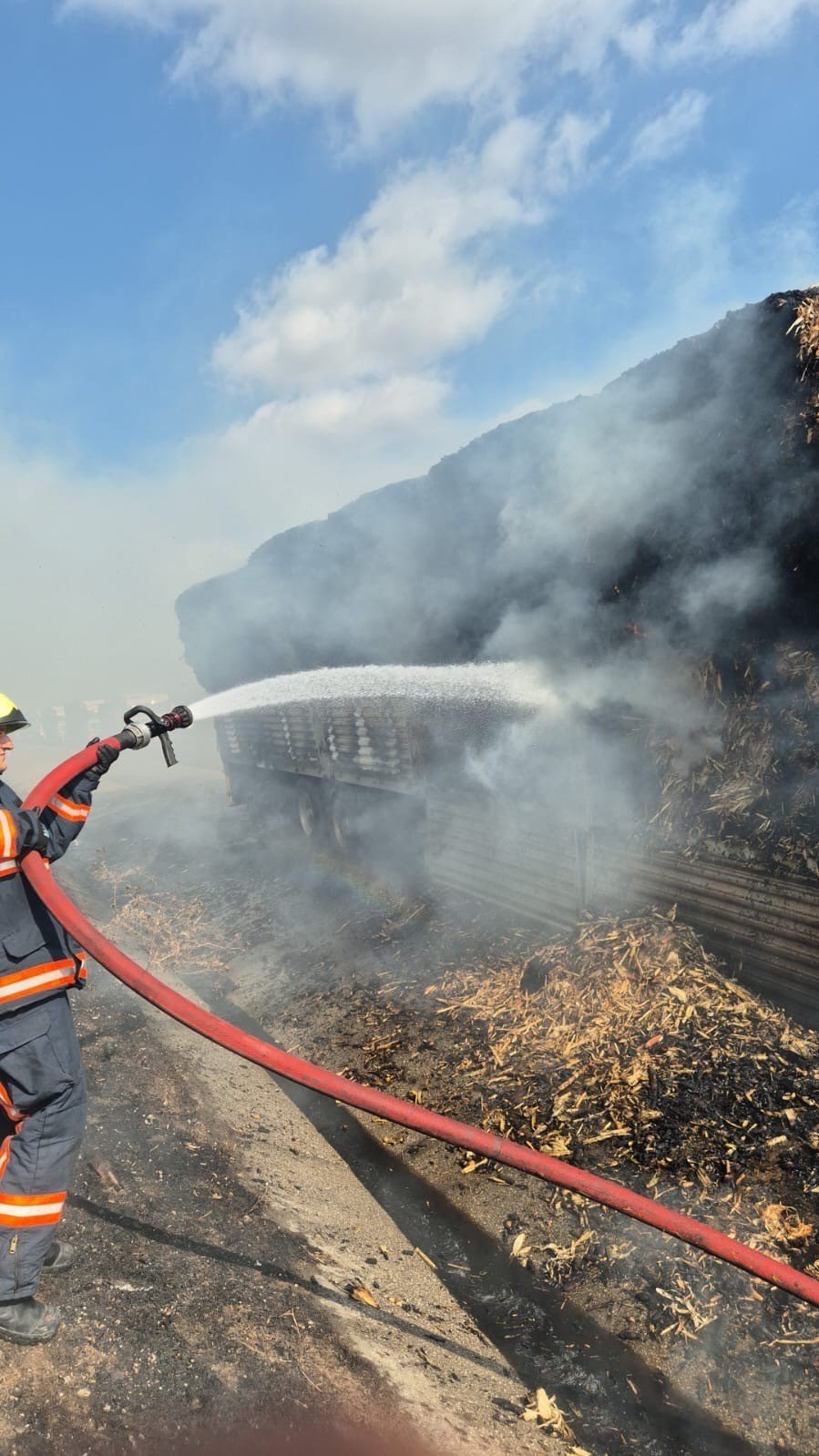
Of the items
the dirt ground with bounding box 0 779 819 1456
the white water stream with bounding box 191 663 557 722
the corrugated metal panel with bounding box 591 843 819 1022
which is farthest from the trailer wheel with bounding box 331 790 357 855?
the corrugated metal panel with bounding box 591 843 819 1022

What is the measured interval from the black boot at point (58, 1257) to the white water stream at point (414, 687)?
3048 mm

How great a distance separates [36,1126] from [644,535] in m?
4.89

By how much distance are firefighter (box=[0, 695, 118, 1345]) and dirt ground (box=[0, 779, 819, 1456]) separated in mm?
207

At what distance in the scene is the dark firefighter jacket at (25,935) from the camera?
2740 mm

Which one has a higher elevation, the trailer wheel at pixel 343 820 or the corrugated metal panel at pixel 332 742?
the corrugated metal panel at pixel 332 742

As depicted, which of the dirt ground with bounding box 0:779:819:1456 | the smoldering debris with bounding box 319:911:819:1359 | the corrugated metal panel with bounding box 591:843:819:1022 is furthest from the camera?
the corrugated metal panel with bounding box 591:843:819:1022

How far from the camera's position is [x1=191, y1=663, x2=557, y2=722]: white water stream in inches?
250

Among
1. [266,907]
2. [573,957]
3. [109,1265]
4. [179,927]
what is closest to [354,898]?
[266,907]

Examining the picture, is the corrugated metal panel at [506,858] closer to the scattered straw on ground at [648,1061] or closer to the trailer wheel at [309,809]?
the scattered straw on ground at [648,1061]

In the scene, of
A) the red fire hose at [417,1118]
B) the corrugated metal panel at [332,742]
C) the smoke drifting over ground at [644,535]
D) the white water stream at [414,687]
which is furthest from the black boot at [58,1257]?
the corrugated metal panel at [332,742]

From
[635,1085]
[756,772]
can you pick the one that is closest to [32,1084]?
[635,1085]

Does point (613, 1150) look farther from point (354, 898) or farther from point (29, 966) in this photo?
point (354, 898)

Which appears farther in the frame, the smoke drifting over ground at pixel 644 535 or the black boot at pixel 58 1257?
the smoke drifting over ground at pixel 644 535

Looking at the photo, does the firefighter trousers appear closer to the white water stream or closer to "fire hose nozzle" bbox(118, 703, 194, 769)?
"fire hose nozzle" bbox(118, 703, 194, 769)
